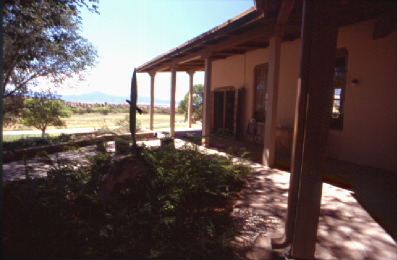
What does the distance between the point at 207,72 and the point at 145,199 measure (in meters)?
4.73

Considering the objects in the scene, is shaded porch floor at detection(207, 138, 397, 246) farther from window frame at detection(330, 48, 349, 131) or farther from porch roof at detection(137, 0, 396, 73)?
Answer: porch roof at detection(137, 0, 396, 73)

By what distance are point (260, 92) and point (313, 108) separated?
6.42 meters

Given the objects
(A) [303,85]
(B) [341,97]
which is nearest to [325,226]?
(A) [303,85]

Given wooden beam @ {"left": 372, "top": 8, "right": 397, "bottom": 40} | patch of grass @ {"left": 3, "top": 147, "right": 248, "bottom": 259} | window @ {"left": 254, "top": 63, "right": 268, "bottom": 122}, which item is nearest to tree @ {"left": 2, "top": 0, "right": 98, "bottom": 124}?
patch of grass @ {"left": 3, "top": 147, "right": 248, "bottom": 259}

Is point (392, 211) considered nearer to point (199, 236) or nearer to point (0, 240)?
point (199, 236)

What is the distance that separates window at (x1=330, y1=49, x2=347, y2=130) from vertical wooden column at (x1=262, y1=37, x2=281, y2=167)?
200 centimetres

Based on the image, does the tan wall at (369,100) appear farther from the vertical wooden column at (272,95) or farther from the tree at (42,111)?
the tree at (42,111)

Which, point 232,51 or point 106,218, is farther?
point 232,51

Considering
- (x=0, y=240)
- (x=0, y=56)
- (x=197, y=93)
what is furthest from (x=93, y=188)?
(x=197, y=93)

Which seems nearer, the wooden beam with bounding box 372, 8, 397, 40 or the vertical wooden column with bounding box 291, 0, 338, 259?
the vertical wooden column with bounding box 291, 0, 338, 259

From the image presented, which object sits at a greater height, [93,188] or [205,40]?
[205,40]

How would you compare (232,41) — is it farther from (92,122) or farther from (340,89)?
(92,122)

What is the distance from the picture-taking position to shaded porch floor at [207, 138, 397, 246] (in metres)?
2.95

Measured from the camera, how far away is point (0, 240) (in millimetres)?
2006
